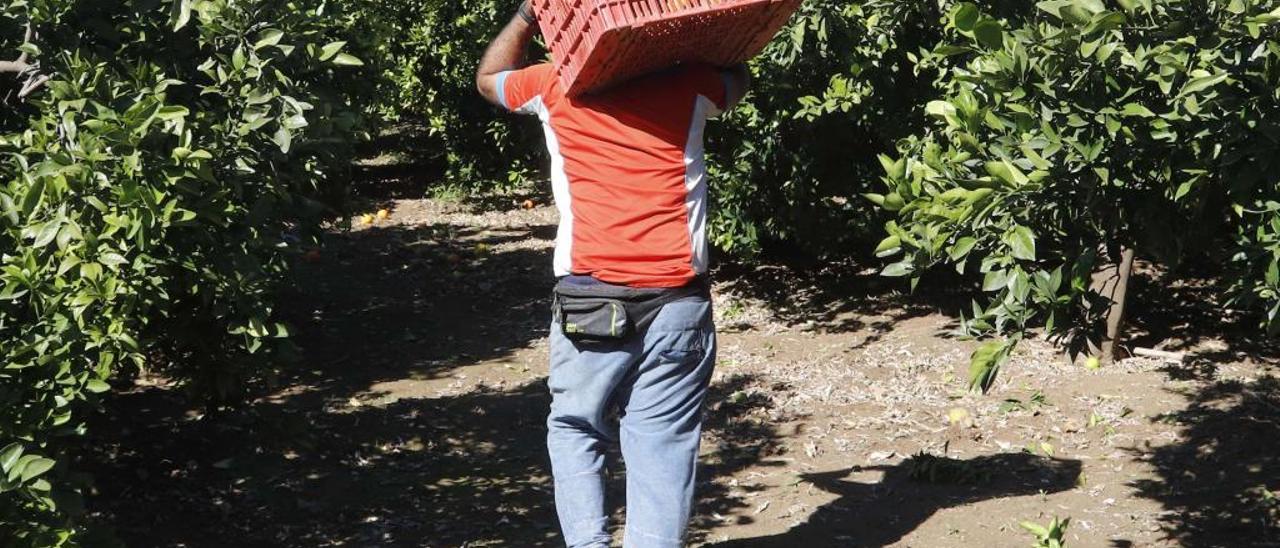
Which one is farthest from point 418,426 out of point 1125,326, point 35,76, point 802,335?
point 1125,326

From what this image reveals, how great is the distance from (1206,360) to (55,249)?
5.39m

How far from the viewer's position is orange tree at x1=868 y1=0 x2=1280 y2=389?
2979mm

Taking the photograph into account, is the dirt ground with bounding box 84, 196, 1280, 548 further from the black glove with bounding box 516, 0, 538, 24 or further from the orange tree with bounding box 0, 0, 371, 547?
the black glove with bounding box 516, 0, 538, 24

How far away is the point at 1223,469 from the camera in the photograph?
5535mm

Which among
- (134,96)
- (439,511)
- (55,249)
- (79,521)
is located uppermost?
(134,96)

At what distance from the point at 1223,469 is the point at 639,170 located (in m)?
3.04

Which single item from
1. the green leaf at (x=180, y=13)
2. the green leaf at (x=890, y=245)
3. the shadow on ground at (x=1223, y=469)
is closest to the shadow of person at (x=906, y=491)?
the shadow on ground at (x=1223, y=469)

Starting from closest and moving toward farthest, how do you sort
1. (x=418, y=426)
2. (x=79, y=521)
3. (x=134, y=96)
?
(x=134, y=96) < (x=79, y=521) < (x=418, y=426)

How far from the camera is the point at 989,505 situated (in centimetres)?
515

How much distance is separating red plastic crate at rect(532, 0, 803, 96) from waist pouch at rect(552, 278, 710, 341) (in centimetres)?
54

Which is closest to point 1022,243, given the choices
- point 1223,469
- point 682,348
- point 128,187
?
point 682,348

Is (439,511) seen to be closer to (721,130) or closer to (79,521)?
(79,521)

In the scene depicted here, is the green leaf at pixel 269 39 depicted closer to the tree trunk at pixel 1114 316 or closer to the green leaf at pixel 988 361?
the green leaf at pixel 988 361

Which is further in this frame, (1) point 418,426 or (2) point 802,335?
(2) point 802,335
